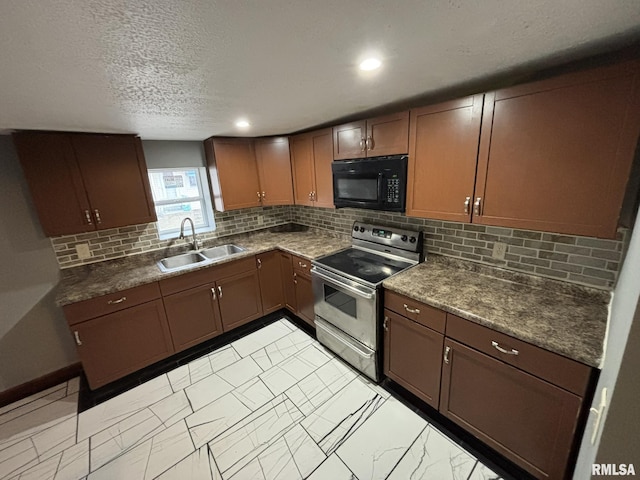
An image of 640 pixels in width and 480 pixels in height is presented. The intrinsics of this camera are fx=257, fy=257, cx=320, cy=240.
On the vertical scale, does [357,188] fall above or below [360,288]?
above

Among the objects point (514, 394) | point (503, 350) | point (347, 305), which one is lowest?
point (514, 394)

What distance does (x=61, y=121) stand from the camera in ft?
5.58

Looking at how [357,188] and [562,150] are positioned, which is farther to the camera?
[357,188]

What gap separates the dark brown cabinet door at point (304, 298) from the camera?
2658 mm

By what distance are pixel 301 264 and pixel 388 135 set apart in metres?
1.45

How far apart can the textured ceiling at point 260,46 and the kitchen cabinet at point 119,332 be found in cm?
133

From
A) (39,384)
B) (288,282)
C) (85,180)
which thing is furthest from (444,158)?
(39,384)

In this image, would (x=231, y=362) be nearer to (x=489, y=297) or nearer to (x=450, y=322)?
(x=450, y=322)

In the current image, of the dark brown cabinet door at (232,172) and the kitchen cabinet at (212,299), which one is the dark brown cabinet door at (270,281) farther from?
the dark brown cabinet door at (232,172)

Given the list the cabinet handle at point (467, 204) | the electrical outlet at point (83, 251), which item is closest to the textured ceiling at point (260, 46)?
the cabinet handle at point (467, 204)

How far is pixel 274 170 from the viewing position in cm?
298

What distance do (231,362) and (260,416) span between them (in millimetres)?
691

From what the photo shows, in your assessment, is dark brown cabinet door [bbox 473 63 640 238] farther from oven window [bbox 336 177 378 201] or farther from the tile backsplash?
oven window [bbox 336 177 378 201]

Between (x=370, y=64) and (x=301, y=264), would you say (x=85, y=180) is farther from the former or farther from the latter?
(x=370, y=64)
